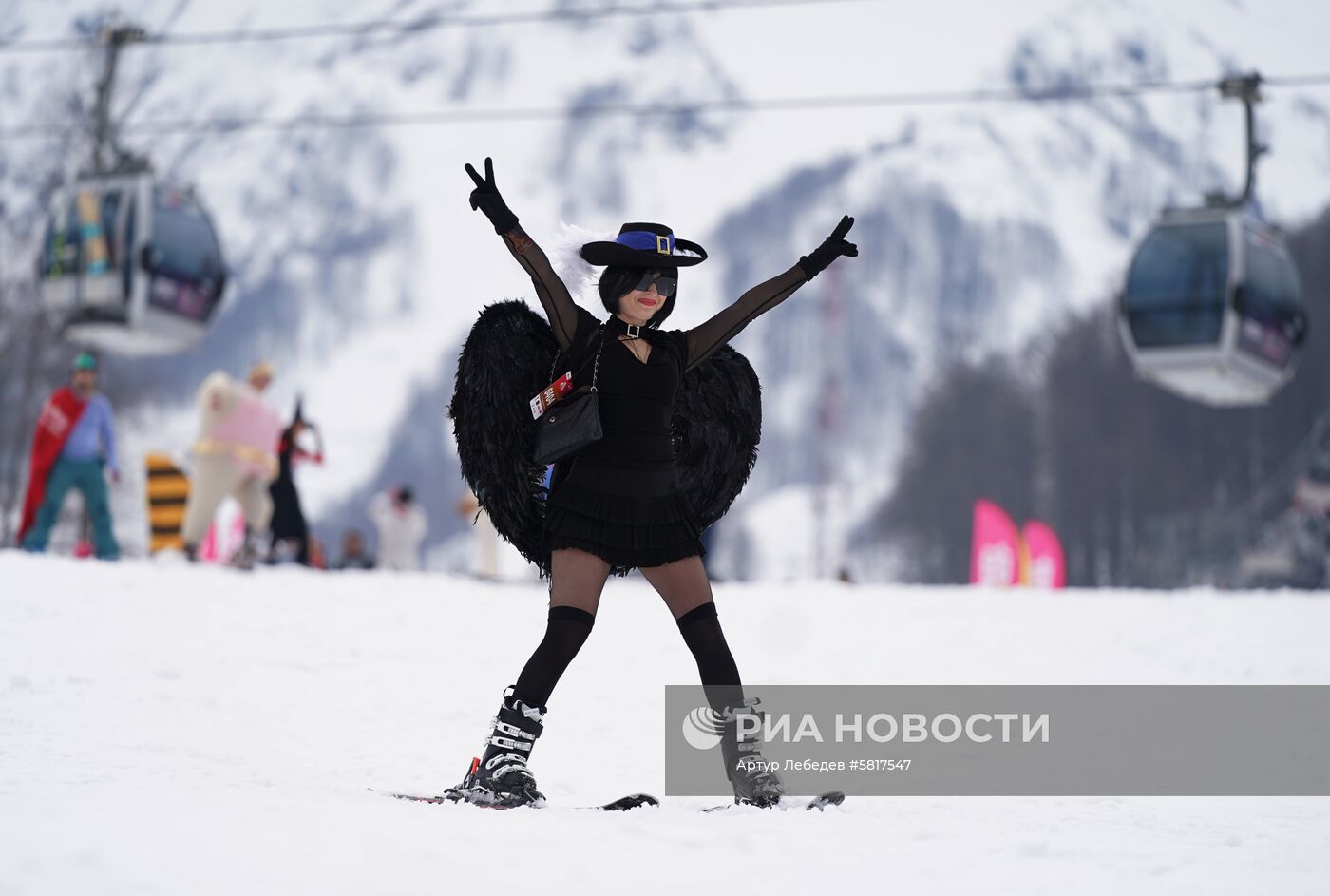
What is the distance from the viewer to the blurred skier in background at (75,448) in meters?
12.6

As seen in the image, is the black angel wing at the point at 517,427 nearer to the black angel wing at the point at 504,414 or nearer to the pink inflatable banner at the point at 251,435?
the black angel wing at the point at 504,414

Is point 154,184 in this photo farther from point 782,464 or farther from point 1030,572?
point 782,464

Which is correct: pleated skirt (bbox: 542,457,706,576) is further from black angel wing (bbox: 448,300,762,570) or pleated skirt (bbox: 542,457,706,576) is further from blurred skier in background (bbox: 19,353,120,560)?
blurred skier in background (bbox: 19,353,120,560)

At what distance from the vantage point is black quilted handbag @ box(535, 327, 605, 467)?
16.7 ft

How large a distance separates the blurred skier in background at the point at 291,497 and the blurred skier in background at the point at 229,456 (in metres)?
0.25

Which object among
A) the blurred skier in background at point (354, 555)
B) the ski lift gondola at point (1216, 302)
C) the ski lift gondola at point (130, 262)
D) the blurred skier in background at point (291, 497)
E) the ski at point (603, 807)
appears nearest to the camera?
the ski at point (603, 807)

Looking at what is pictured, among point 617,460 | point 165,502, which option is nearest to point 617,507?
point 617,460

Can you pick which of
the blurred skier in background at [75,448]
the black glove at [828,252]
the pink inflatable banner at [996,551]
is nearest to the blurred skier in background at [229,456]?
the blurred skier in background at [75,448]

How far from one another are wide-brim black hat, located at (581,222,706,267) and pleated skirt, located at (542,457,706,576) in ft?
2.09

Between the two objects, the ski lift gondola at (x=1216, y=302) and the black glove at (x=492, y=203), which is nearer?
the black glove at (x=492, y=203)

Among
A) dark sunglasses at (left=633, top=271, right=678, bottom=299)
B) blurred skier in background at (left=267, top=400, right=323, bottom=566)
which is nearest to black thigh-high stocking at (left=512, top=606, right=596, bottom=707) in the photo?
dark sunglasses at (left=633, top=271, right=678, bottom=299)

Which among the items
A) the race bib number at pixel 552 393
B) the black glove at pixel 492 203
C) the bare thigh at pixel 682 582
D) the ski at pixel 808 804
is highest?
the black glove at pixel 492 203

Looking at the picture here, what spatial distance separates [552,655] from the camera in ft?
16.9

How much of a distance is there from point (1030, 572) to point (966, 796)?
34.5 meters
